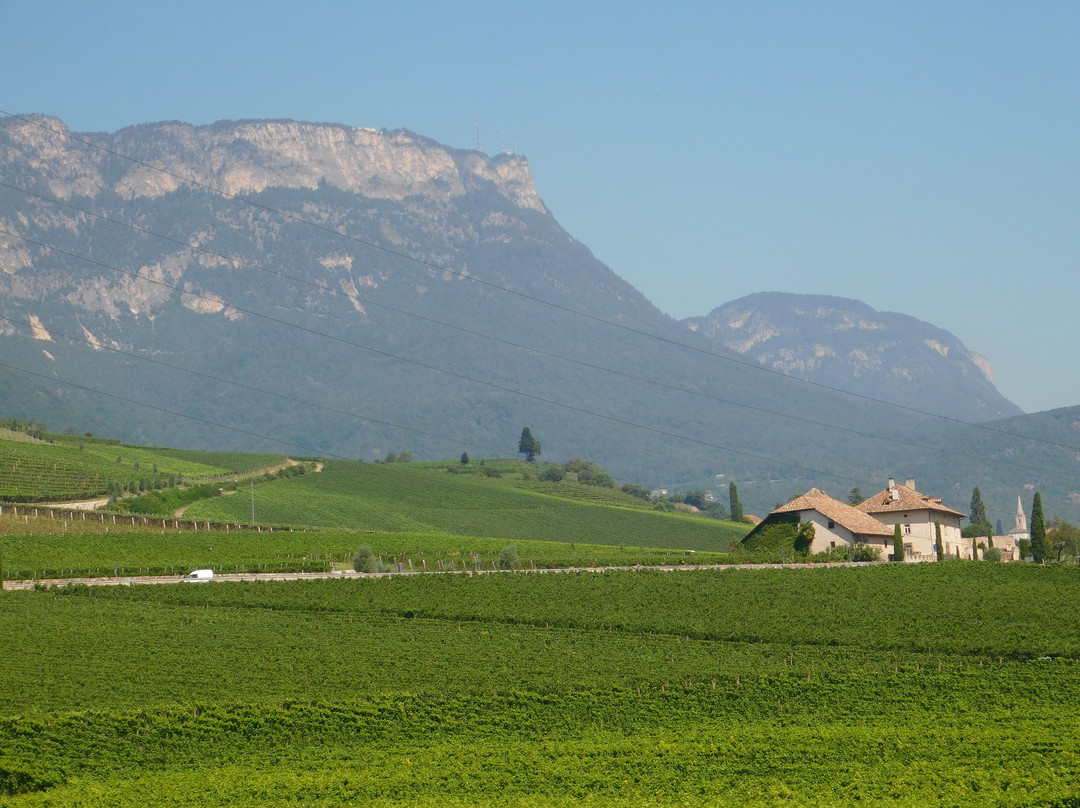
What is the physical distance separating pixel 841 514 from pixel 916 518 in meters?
9.63

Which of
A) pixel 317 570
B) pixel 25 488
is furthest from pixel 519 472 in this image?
pixel 317 570

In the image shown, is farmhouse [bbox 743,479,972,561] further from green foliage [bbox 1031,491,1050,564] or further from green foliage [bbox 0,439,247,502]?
green foliage [bbox 0,439,247,502]

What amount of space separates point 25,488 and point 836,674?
71.5m

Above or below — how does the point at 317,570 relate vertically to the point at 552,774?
above

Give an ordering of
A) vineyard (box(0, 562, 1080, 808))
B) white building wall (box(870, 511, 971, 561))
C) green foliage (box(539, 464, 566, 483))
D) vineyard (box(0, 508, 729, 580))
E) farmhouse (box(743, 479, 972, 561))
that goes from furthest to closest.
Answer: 1. green foliage (box(539, 464, 566, 483))
2. white building wall (box(870, 511, 971, 561))
3. farmhouse (box(743, 479, 972, 561))
4. vineyard (box(0, 508, 729, 580))
5. vineyard (box(0, 562, 1080, 808))

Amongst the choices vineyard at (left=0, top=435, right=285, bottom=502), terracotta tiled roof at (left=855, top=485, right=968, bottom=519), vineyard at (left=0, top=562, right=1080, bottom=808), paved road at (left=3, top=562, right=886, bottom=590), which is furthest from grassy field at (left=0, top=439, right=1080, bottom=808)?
vineyard at (left=0, top=435, right=285, bottom=502)

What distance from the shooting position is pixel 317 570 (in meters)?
72.2

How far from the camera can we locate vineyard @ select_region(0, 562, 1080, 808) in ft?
120

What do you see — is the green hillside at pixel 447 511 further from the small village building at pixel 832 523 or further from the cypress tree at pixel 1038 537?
the cypress tree at pixel 1038 537

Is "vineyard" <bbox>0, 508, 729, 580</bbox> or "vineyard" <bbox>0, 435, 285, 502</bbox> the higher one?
"vineyard" <bbox>0, 435, 285, 502</bbox>

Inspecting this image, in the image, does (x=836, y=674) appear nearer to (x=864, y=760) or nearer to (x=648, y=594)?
(x=864, y=760)

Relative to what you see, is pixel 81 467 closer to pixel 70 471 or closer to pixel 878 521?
pixel 70 471

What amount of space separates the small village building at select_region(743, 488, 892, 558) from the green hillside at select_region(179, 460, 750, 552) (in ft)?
87.4

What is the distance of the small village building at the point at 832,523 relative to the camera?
281ft
